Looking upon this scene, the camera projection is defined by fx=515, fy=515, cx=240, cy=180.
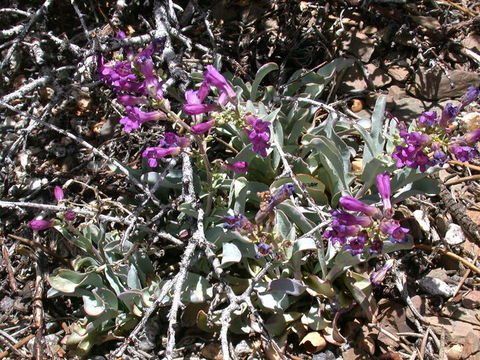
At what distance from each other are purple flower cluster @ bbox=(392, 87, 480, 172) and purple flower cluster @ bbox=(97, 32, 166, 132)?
1.17 meters

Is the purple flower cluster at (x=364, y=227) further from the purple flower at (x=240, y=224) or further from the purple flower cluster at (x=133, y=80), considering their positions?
the purple flower cluster at (x=133, y=80)

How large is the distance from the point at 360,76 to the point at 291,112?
77 cm

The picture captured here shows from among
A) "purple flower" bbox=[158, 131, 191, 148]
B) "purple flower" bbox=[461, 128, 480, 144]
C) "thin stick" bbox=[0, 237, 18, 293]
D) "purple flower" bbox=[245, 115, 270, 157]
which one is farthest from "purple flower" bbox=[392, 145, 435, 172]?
"thin stick" bbox=[0, 237, 18, 293]

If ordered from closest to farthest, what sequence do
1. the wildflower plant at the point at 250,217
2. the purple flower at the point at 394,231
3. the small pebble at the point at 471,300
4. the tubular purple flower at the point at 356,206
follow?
the purple flower at the point at 394,231 → the tubular purple flower at the point at 356,206 → the wildflower plant at the point at 250,217 → the small pebble at the point at 471,300

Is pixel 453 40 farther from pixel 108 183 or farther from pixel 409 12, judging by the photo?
pixel 108 183

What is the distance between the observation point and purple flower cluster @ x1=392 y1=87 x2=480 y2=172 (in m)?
2.29

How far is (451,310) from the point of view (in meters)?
2.80

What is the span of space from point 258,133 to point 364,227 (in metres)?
0.65

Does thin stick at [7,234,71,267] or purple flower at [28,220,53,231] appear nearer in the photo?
purple flower at [28,220,53,231]

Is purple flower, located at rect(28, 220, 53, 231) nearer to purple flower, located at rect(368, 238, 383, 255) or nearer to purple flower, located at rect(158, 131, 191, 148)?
purple flower, located at rect(158, 131, 191, 148)

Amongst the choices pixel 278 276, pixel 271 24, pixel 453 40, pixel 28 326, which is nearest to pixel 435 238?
pixel 278 276

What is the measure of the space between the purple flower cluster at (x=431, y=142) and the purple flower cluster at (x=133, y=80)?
3.85 feet

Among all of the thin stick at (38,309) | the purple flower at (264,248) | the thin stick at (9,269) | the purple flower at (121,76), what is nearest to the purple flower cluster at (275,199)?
the purple flower at (264,248)

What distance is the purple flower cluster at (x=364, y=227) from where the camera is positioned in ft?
7.32
